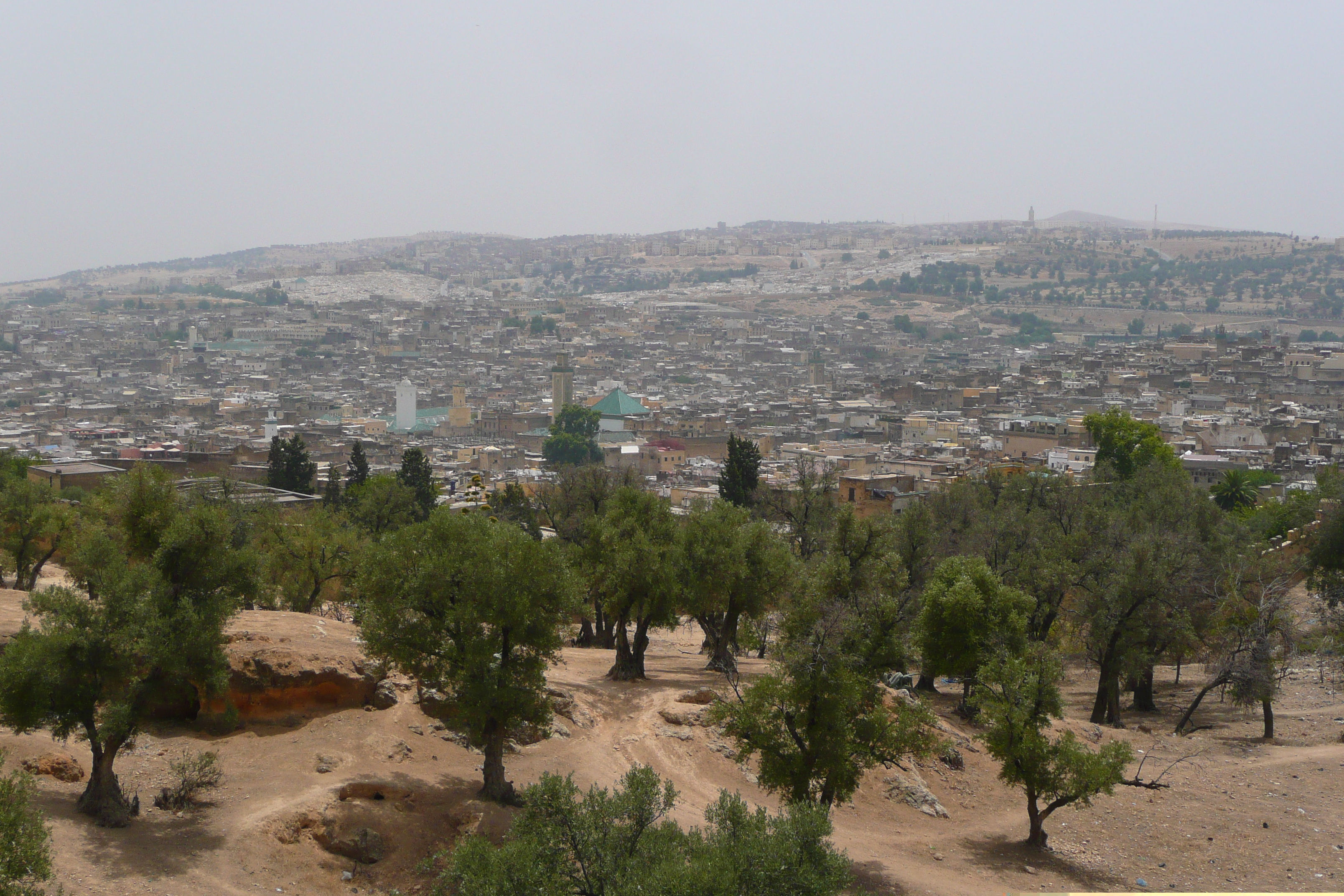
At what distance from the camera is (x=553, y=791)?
316 inches

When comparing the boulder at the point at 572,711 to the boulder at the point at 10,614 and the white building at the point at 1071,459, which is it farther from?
the white building at the point at 1071,459

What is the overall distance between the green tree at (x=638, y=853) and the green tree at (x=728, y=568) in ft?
24.2

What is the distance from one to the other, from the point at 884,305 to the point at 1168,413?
88113mm

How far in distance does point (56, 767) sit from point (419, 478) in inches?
894

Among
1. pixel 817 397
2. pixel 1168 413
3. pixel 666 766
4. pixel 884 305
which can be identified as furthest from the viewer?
pixel 884 305

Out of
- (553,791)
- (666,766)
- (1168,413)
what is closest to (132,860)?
(553,791)

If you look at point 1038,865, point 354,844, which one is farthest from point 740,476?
point 354,844

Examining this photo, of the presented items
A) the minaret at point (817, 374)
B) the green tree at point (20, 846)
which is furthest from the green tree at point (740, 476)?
the minaret at point (817, 374)

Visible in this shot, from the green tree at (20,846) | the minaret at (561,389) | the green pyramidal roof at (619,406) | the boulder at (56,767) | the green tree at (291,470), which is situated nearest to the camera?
the green tree at (20,846)

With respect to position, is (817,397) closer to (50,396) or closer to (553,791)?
(50,396)

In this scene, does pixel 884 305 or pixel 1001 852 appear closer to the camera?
pixel 1001 852

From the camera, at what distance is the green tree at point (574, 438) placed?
65312 mm

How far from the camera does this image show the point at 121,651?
388 inches

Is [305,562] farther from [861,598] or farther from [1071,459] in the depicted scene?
[1071,459]
